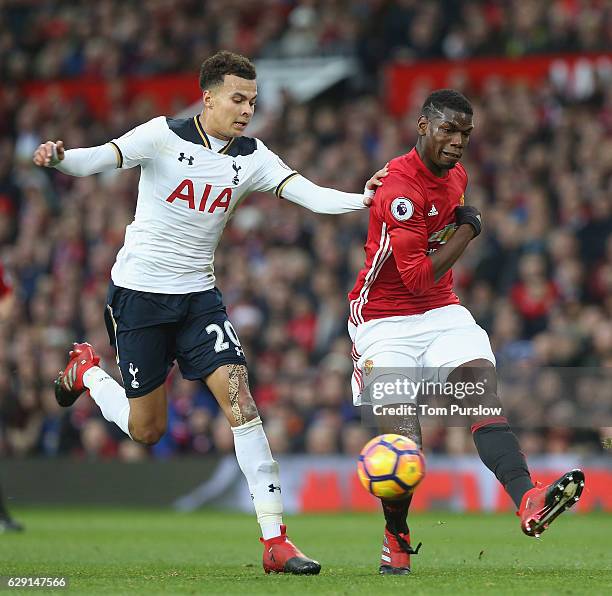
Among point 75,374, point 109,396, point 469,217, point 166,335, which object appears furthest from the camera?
point 75,374

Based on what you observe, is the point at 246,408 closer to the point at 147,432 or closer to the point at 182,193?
the point at 147,432

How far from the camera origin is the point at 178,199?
7.45 m

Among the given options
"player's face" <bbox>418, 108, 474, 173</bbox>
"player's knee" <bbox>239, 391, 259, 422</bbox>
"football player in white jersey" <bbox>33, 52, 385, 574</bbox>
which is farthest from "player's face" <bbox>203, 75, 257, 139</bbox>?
"player's knee" <bbox>239, 391, 259, 422</bbox>

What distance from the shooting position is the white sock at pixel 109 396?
816 centimetres

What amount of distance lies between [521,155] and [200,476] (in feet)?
18.2

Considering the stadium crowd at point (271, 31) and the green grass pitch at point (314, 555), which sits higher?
the stadium crowd at point (271, 31)

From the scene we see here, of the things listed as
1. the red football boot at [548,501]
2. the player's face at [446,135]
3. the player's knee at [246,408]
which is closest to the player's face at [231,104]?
the player's face at [446,135]

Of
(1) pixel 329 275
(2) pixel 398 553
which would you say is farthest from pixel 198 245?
(1) pixel 329 275

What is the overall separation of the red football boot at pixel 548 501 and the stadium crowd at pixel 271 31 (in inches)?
473

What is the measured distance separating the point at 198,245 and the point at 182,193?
336mm

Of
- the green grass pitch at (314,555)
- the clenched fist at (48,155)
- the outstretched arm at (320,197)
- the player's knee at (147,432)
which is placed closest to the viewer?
the green grass pitch at (314,555)

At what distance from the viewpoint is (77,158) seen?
7066 millimetres

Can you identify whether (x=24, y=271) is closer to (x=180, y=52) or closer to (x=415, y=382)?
(x=180, y=52)

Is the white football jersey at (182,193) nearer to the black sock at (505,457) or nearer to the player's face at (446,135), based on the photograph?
the player's face at (446,135)
